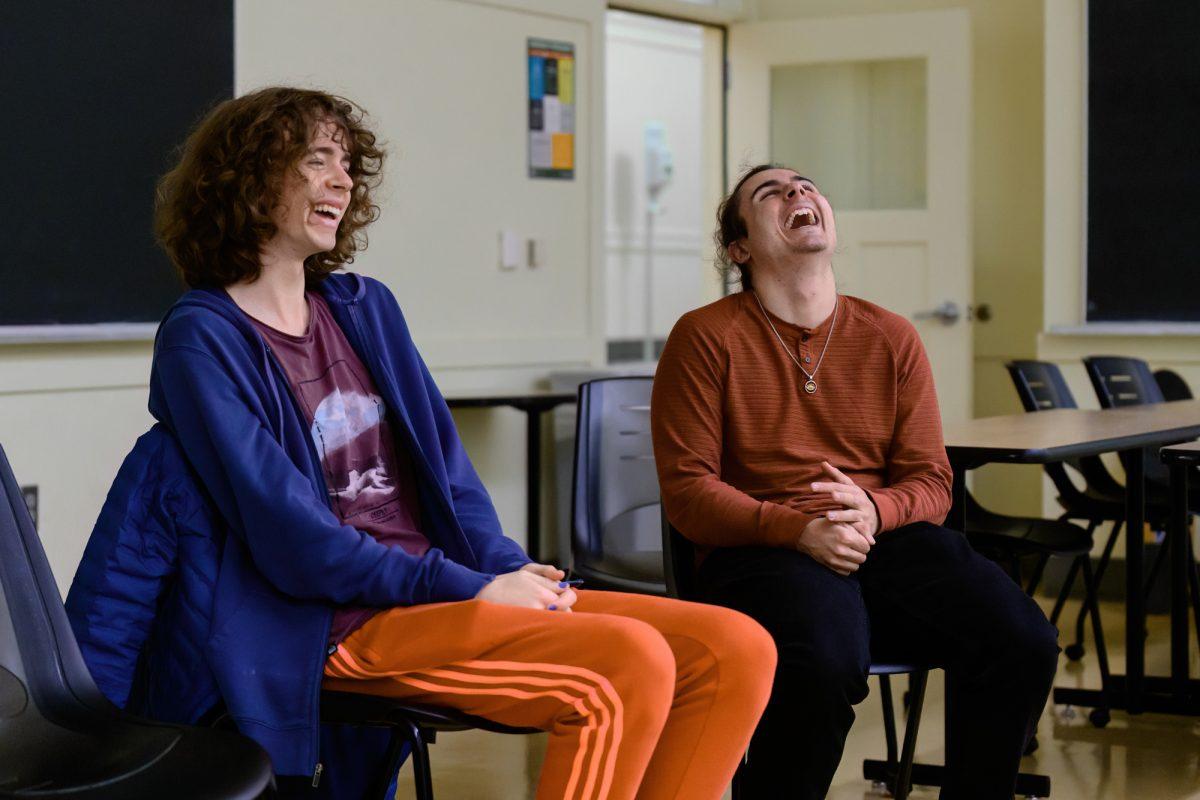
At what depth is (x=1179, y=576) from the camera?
11.0 ft

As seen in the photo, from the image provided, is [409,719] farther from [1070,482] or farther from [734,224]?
[1070,482]

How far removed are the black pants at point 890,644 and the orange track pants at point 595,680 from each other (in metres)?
0.24

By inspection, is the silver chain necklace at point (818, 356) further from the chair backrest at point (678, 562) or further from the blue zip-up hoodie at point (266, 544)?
the blue zip-up hoodie at point (266, 544)

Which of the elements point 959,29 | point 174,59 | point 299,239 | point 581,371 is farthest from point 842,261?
point 299,239

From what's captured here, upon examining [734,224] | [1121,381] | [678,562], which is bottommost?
[678,562]

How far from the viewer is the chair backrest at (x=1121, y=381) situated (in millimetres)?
4289

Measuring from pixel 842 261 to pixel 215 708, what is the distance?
4.43 m

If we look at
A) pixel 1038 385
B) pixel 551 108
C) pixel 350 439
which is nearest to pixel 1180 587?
pixel 1038 385

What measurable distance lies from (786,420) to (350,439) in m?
0.72

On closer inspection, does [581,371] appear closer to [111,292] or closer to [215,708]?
[111,292]

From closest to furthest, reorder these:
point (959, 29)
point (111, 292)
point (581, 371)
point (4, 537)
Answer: point (4, 537)
point (111, 292)
point (581, 371)
point (959, 29)

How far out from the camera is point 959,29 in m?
5.73

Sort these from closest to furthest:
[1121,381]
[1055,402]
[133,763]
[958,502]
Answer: [133,763] < [958,502] < [1055,402] < [1121,381]

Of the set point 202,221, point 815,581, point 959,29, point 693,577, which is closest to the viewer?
point 202,221
